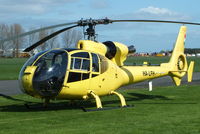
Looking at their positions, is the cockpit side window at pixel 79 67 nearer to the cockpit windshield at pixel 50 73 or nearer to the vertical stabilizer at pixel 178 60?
the cockpit windshield at pixel 50 73

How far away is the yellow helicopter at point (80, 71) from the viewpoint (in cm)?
1085

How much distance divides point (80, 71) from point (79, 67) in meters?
0.14

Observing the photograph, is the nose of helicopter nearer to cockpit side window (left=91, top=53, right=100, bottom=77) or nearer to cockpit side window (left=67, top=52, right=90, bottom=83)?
cockpit side window (left=67, top=52, right=90, bottom=83)

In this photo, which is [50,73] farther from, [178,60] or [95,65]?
[178,60]

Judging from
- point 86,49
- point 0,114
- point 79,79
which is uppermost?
point 86,49

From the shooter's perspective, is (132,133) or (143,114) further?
(143,114)

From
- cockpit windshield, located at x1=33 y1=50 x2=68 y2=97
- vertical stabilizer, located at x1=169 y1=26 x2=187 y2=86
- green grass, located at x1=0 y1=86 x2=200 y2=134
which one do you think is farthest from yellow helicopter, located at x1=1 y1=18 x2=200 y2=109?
vertical stabilizer, located at x1=169 y1=26 x2=187 y2=86

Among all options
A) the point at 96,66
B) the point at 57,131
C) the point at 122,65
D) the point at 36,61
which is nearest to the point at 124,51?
the point at 122,65

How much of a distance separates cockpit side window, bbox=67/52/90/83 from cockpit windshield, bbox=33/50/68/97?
10.8 inches

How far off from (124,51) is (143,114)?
3362 mm

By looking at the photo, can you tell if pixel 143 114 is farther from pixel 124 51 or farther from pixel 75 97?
pixel 124 51

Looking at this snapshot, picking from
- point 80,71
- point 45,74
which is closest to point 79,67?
point 80,71

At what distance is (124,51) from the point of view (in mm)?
13320

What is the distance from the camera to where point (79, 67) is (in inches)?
450
